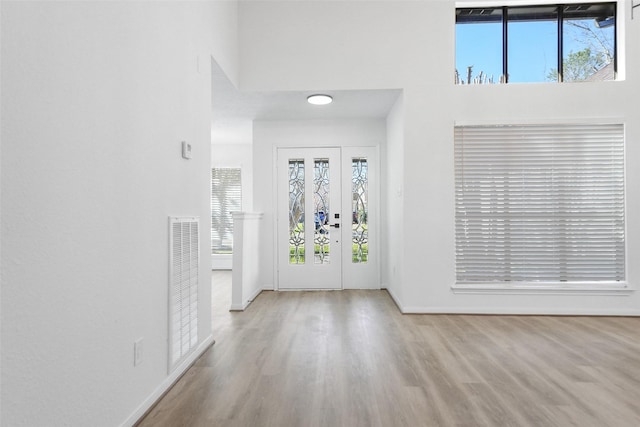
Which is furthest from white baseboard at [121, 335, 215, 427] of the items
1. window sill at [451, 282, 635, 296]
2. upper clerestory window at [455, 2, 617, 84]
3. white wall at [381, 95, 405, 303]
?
upper clerestory window at [455, 2, 617, 84]

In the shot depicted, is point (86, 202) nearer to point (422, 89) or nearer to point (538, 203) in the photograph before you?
point (422, 89)

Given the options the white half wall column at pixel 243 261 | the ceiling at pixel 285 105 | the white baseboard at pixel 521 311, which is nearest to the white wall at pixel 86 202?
the ceiling at pixel 285 105

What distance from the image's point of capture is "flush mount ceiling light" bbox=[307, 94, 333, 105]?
165 inches

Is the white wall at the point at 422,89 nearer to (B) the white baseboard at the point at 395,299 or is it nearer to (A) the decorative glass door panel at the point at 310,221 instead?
(B) the white baseboard at the point at 395,299

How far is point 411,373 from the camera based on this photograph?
97.8 inches

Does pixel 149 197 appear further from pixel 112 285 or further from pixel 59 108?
pixel 59 108

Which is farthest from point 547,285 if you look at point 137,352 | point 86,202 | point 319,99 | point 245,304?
point 86,202

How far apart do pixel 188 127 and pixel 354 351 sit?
2.02 m

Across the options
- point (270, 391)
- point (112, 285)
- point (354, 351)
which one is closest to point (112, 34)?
point (112, 285)

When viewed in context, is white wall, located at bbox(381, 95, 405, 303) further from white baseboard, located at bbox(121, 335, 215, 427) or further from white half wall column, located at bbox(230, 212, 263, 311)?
white baseboard, located at bbox(121, 335, 215, 427)

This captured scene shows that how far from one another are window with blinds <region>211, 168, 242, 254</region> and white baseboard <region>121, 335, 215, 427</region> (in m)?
4.38

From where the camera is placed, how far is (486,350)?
9.58 feet

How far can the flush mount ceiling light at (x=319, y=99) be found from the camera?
13.8 ft

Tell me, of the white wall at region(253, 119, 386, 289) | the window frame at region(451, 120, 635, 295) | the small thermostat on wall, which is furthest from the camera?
the white wall at region(253, 119, 386, 289)
